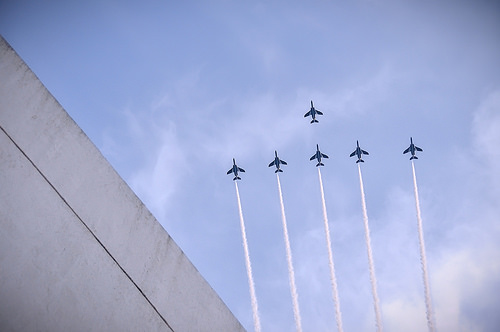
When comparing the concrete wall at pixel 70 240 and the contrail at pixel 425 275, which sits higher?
the contrail at pixel 425 275

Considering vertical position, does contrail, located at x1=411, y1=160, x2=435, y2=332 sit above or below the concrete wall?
above

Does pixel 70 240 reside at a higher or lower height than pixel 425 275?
lower

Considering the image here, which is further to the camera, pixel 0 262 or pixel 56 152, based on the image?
pixel 56 152

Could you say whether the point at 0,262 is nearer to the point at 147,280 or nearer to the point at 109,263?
the point at 109,263

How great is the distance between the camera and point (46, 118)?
4.77 meters

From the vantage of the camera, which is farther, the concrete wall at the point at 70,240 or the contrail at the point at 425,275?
the contrail at the point at 425,275

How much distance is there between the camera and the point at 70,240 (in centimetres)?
458

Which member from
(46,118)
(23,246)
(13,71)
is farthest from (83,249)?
(13,71)

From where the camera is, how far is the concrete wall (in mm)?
4344

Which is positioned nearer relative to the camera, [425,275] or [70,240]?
[70,240]

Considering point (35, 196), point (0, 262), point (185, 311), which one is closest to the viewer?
point (0, 262)

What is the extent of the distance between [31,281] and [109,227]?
103 centimetres

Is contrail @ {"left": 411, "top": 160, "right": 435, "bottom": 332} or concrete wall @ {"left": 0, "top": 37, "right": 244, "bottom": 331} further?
contrail @ {"left": 411, "top": 160, "right": 435, "bottom": 332}

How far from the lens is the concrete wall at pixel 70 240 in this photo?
434 centimetres
